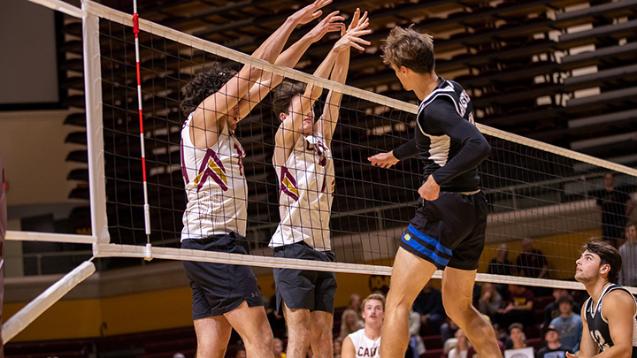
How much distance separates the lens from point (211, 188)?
5.86m

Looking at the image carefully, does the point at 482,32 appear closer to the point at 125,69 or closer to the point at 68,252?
the point at 125,69

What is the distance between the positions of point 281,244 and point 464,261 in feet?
5.22

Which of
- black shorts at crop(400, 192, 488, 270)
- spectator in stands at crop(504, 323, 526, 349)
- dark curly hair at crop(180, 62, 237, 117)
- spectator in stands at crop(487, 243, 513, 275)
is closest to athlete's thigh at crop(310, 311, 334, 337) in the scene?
black shorts at crop(400, 192, 488, 270)

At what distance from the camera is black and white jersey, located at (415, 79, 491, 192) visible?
515 cm

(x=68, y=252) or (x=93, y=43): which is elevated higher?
(x=68, y=252)

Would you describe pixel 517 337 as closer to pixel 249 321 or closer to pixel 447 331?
pixel 447 331

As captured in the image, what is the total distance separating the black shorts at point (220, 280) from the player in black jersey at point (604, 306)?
2.32 metres

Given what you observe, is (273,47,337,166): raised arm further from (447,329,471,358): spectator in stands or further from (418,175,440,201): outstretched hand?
(447,329,471,358): spectator in stands

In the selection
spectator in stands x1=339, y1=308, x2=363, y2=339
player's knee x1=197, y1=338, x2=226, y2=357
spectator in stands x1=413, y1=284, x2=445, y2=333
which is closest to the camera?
player's knee x1=197, y1=338, x2=226, y2=357

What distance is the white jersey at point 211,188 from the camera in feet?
19.1

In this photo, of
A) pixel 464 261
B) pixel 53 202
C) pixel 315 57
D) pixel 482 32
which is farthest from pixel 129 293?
pixel 464 261

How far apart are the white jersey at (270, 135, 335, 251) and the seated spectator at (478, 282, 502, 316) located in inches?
283

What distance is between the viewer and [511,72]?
54.4ft

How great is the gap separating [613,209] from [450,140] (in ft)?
26.7
